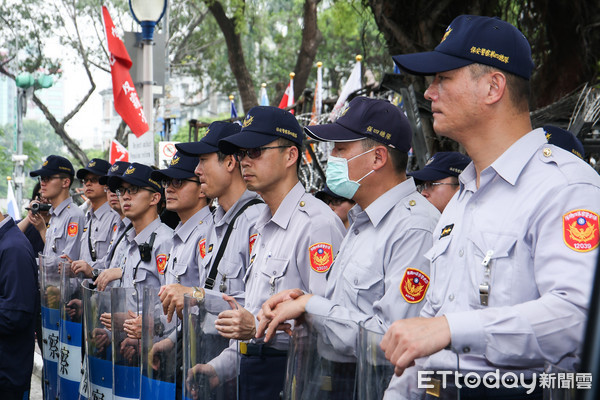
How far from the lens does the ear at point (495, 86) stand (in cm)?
231

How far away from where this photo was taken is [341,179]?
3309mm

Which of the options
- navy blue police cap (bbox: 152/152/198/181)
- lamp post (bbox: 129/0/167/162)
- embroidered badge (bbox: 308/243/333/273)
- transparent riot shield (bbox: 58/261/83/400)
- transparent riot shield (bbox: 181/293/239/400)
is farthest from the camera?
lamp post (bbox: 129/0/167/162)

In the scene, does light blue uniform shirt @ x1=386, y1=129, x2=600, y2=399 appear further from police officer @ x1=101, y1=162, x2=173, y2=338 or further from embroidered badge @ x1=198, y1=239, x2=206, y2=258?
police officer @ x1=101, y1=162, x2=173, y2=338

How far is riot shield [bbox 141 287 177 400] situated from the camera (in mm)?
3111

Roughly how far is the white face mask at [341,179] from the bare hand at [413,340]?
1.47 meters

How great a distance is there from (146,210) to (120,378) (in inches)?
103

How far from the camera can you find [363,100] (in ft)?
11.3

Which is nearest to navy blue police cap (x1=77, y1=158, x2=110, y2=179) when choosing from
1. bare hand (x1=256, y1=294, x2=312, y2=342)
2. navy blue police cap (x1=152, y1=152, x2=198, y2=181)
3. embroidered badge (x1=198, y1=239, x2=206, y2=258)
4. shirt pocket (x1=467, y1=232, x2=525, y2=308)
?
navy blue police cap (x1=152, y1=152, x2=198, y2=181)

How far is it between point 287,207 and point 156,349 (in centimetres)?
103

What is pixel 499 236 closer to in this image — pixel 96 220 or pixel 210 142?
pixel 210 142

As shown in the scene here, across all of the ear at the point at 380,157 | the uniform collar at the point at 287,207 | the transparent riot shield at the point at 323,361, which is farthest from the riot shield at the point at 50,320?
the transparent riot shield at the point at 323,361

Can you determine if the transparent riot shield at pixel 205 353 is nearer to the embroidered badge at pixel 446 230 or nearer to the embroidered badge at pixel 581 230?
the embroidered badge at pixel 446 230

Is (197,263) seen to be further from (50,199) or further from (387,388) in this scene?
(50,199)

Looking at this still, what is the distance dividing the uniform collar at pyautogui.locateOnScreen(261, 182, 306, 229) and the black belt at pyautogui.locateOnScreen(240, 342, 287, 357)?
3.49ft
